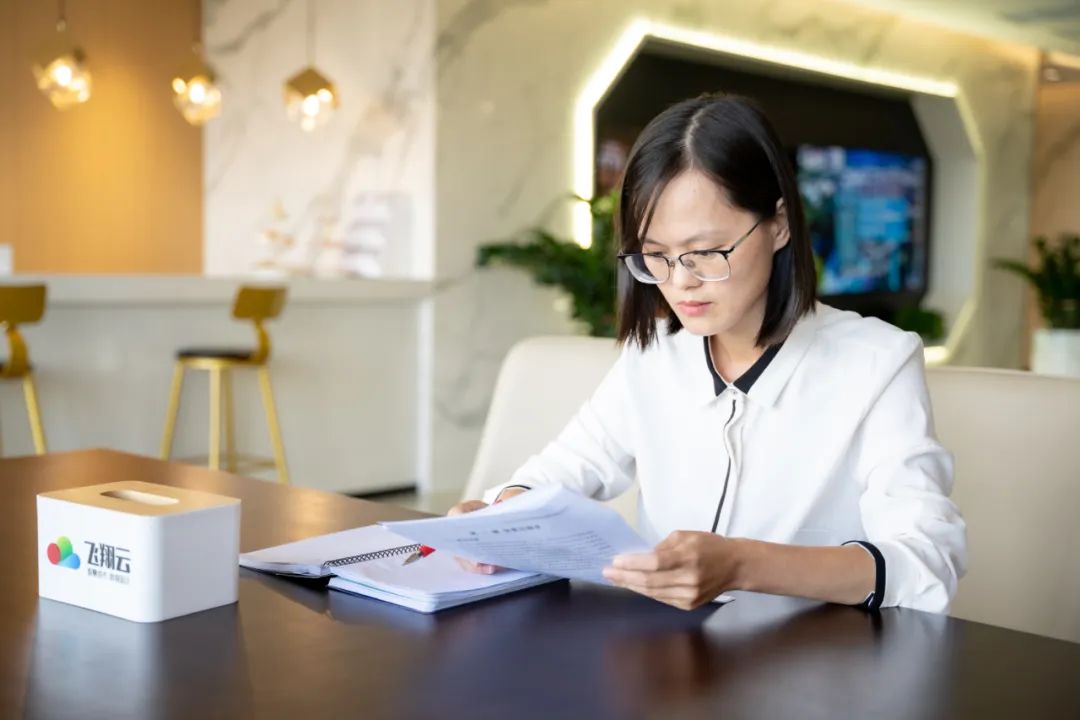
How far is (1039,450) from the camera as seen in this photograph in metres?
1.58

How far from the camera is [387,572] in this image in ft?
4.23

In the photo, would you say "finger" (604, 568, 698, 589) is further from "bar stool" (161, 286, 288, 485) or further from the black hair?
"bar stool" (161, 286, 288, 485)

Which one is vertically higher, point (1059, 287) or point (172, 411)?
point (1059, 287)

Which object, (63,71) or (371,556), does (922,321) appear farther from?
(371,556)

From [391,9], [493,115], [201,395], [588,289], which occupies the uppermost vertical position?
[391,9]

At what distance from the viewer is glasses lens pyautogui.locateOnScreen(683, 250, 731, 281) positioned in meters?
1.43

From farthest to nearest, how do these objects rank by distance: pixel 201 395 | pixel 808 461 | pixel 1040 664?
pixel 201 395 < pixel 808 461 < pixel 1040 664

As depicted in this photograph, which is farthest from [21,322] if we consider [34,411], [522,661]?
[522,661]

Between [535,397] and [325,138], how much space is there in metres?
4.73

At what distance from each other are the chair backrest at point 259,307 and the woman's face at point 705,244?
12.1 feet

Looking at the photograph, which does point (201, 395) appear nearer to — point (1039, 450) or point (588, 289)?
point (588, 289)

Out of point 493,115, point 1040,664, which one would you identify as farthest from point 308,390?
point 1040,664

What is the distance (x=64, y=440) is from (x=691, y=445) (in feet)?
12.9

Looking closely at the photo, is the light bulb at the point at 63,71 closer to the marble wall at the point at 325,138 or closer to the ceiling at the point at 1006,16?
the marble wall at the point at 325,138
